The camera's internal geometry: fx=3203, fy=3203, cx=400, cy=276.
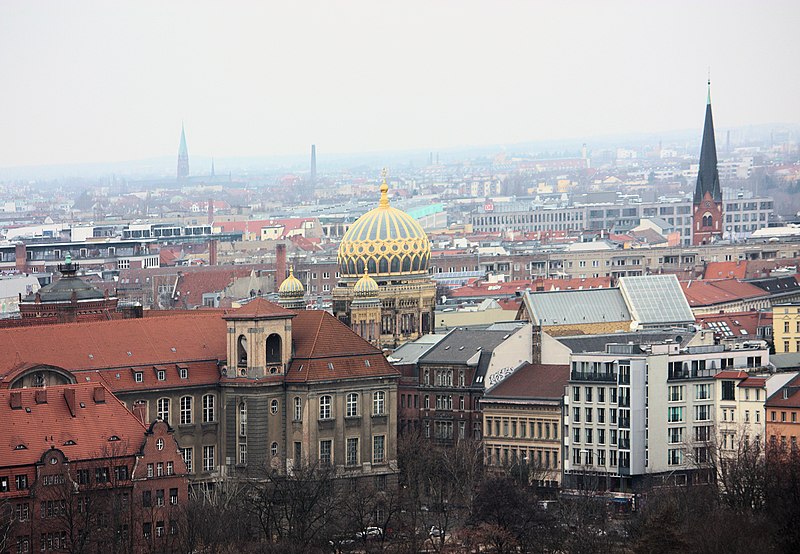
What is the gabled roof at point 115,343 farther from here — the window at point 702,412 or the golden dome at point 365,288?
the golden dome at point 365,288

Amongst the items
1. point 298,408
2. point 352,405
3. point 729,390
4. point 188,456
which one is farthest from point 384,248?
point 188,456

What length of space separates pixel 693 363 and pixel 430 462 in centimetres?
1065

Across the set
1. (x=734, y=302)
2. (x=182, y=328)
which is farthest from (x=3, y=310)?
(x=182, y=328)

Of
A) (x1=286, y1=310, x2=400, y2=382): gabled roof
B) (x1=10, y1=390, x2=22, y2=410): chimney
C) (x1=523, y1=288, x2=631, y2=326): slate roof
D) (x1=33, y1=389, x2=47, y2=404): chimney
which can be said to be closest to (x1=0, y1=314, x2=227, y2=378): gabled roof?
(x1=286, y1=310, x2=400, y2=382): gabled roof

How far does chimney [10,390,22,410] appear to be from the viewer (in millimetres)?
106375

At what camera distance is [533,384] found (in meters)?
125

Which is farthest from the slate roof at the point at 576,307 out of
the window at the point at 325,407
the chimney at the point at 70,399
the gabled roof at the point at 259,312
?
the chimney at the point at 70,399

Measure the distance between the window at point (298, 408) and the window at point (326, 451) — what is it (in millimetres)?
1238

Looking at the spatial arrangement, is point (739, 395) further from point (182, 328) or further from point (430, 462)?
point (182, 328)

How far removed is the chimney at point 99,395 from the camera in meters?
108

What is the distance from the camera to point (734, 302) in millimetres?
170500

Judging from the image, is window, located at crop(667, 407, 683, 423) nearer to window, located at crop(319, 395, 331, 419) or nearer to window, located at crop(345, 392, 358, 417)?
window, located at crop(345, 392, 358, 417)

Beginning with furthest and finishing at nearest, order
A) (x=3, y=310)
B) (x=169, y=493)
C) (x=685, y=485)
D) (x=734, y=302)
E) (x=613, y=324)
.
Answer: (x=3, y=310), (x=734, y=302), (x=613, y=324), (x=685, y=485), (x=169, y=493)

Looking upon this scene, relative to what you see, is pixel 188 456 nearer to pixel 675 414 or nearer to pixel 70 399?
pixel 70 399
